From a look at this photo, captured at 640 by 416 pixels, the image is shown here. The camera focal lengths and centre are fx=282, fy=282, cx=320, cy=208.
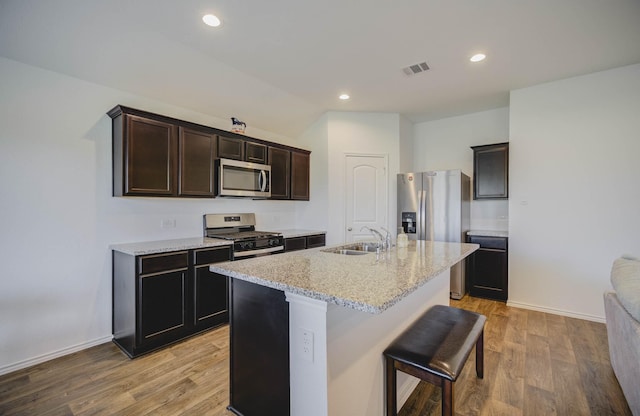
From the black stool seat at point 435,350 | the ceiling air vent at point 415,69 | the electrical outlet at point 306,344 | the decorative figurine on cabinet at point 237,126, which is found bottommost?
the black stool seat at point 435,350

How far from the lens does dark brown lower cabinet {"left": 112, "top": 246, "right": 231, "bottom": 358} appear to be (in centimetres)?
246

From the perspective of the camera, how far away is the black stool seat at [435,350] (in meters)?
1.36

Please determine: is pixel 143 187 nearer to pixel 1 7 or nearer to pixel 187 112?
pixel 187 112

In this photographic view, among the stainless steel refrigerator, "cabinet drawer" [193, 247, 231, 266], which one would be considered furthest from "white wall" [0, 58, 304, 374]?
the stainless steel refrigerator

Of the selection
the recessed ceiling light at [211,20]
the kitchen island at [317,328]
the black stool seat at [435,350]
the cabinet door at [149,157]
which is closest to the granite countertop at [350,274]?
the kitchen island at [317,328]

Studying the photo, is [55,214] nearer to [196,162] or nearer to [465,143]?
[196,162]

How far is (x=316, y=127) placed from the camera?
4598mm

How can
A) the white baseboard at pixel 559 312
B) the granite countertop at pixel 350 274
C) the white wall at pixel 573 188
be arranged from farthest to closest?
the white baseboard at pixel 559 312 < the white wall at pixel 573 188 < the granite countertop at pixel 350 274

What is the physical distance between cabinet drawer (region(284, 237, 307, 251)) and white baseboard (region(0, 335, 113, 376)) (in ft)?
6.77

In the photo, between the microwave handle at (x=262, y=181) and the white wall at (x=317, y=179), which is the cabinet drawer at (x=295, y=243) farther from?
the microwave handle at (x=262, y=181)

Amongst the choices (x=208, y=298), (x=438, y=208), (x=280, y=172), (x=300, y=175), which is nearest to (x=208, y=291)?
(x=208, y=298)

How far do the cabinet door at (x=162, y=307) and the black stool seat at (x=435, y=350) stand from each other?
6.81 ft

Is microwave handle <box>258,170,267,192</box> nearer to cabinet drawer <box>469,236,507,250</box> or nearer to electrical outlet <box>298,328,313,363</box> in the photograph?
electrical outlet <box>298,328,313,363</box>

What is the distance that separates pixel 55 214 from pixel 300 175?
286cm
